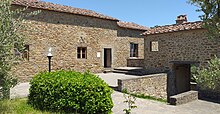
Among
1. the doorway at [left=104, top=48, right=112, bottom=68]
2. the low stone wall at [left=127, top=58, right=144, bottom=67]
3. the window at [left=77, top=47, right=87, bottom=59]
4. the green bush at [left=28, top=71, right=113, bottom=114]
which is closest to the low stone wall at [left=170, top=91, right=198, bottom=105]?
the green bush at [left=28, top=71, right=113, bottom=114]

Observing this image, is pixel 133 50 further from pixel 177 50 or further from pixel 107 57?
pixel 177 50

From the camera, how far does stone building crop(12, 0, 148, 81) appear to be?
1236cm

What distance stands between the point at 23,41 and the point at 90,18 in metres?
11.4

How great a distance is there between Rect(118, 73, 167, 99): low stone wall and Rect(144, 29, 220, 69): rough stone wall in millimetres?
2003

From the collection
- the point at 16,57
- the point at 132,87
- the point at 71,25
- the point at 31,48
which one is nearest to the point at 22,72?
the point at 31,48

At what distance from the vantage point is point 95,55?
1602 cm

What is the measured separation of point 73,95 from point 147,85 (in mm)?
6421

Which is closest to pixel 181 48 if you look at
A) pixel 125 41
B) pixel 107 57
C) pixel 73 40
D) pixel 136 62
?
pixel 136 62

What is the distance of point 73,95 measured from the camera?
17.8 ft

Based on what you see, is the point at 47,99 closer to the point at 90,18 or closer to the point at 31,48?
the point at 31,48

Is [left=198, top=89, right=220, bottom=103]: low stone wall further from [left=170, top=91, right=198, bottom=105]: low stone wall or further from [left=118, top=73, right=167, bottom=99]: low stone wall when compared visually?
Answer: [left=118, top=73, right=167, bottom=99]: low stone wall

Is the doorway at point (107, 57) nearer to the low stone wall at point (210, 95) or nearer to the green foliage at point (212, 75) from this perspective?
the low stone wall at point (210, 95)

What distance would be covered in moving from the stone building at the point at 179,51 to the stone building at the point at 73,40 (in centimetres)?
347

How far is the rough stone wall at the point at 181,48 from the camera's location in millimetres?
11546
